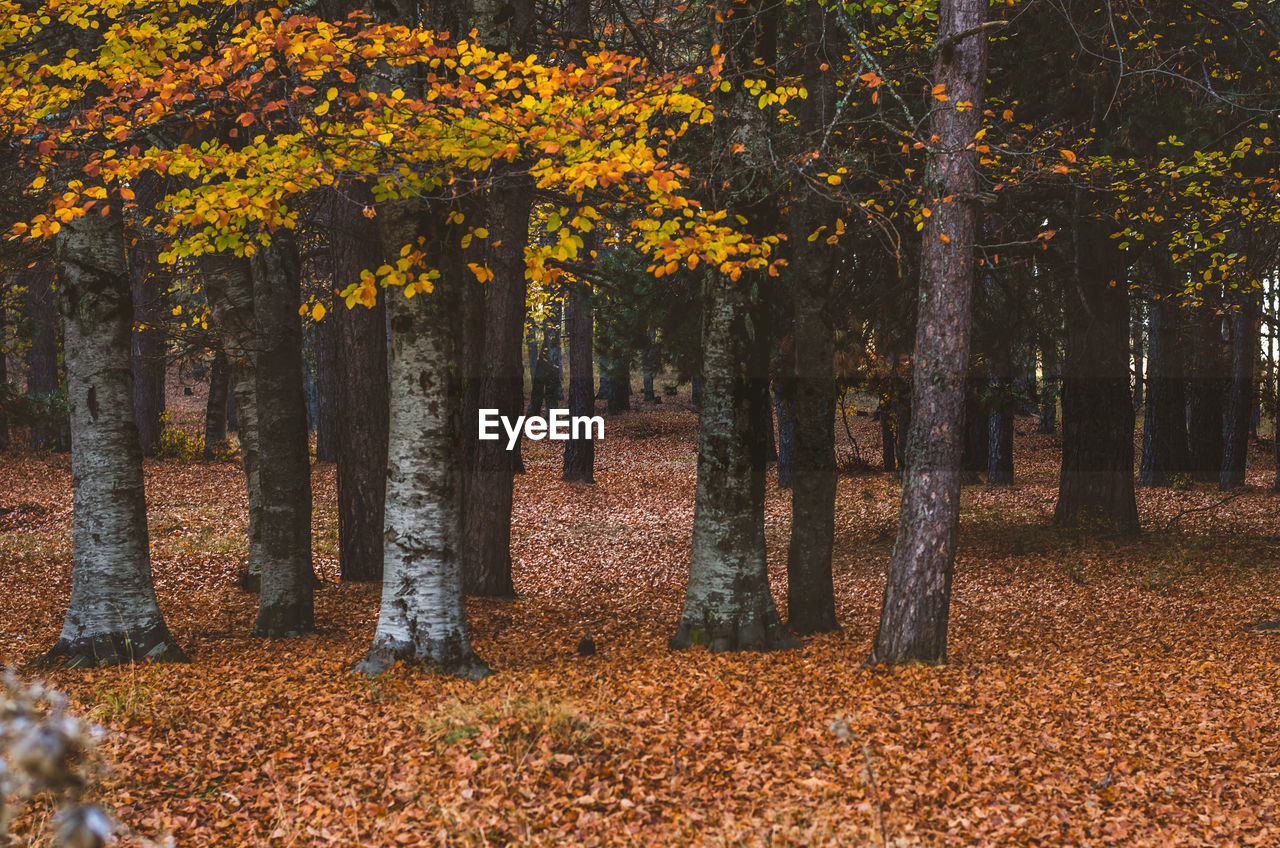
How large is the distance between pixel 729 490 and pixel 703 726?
2428 mm

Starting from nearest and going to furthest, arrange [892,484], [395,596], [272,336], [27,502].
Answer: [395,596]
[272,336]
[27,502]
[892,484]

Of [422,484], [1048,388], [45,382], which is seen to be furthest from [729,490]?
[45,382]

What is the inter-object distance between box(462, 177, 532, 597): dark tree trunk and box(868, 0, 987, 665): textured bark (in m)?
5.07

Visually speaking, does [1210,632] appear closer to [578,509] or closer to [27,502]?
[578,509]

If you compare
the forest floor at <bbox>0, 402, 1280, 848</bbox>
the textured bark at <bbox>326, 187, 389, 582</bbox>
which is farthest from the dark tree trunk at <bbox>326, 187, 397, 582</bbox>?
the forest floor at <bbox>0, 402, 1280, 848</bbox>

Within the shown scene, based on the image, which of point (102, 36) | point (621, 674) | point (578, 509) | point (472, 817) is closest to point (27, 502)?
point (578, 509)

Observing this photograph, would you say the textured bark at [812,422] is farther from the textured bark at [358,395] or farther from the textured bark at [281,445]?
the textured bark at [358,395]

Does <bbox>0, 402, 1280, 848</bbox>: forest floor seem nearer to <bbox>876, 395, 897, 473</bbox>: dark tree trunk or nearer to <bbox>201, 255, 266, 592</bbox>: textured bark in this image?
<bbox>201, 255, 266, 592</bbox>: textured bark

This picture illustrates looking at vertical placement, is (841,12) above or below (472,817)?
above

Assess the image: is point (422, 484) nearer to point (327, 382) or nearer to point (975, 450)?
point (327, 382)

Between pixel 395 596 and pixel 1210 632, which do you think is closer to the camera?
pixel 395 596

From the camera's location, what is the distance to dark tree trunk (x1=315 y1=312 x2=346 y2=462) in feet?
34.6

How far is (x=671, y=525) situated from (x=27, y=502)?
436 inches

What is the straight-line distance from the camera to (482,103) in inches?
250
